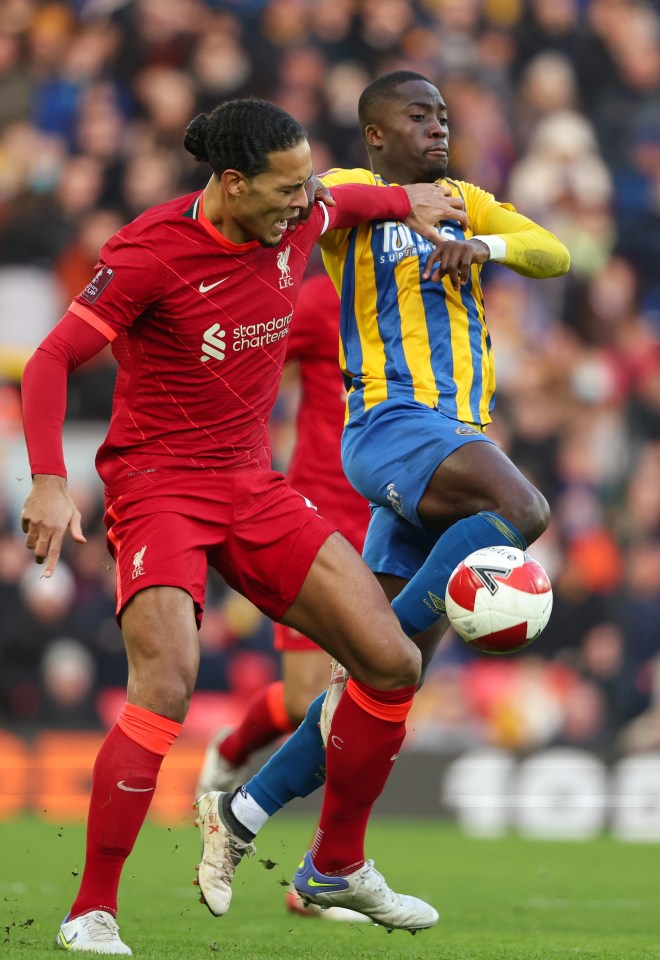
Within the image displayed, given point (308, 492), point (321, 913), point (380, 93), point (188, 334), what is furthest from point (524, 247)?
point (321, 913)

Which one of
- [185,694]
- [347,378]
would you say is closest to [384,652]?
[185,694]

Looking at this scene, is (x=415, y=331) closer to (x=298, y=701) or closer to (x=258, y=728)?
(x=298, y=701)

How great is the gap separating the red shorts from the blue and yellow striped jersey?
0.83m

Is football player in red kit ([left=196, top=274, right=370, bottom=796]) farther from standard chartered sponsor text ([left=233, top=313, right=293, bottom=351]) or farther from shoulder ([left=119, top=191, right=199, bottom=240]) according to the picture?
shoulder ([left=119, top=191, right=199, bottom=240])

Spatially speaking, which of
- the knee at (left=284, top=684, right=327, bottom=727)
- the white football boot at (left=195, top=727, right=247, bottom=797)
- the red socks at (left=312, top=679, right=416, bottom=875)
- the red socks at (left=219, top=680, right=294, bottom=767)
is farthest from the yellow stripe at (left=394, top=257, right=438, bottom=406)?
the white football boot at (left=195, top=727, right=247, bottom=797)

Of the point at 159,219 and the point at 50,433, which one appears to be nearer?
the point at 50,433

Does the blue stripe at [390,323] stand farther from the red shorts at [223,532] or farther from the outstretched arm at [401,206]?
the red shorts at [223,532]

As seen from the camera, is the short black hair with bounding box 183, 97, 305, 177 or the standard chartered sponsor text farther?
the standard chartered sponsor text

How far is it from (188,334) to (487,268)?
8.39 meters

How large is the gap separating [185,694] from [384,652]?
0.62m

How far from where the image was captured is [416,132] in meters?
5.78

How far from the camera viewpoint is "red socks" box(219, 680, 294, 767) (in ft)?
23.0

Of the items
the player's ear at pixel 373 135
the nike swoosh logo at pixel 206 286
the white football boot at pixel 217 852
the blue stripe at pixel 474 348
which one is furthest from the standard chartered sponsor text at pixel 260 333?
the white football boot at pixel 217 852

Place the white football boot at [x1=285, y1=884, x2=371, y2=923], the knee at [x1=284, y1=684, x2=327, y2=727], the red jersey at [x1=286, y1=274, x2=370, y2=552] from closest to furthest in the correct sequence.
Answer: the white football boot at [x1=285, y1=884, x2=371, y2=923], the knee at [x1=284, y1=684, x2=327, y2=727], the red jersey at [x1=286, y1=274, x2=370, y2=552]
